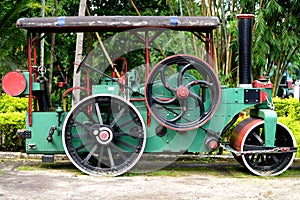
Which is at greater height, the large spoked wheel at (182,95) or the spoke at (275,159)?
the large spoked wheel at (182,95)

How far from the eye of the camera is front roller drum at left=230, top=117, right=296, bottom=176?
7.49 meters

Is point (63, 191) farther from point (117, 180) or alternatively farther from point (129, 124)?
point (129, 124)

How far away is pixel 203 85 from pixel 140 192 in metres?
1.87

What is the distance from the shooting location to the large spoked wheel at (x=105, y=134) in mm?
7422

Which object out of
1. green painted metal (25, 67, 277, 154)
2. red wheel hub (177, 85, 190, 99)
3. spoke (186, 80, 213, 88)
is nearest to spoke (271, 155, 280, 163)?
green painted metal (25, 67, 277, 154)

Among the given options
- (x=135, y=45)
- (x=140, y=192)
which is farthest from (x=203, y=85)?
(x=135, y=45)

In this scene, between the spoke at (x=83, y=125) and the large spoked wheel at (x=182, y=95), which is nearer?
the large spoked wheel at (x=182, y=95)

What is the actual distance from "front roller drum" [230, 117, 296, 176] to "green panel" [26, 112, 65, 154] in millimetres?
2377

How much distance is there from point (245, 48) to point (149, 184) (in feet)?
7.55

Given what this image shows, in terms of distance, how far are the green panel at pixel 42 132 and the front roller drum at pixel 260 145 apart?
7.80 feet

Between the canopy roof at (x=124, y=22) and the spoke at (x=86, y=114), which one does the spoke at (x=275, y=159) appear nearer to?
the canopy roof at (x=124, y=22)

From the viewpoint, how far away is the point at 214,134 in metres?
7.63

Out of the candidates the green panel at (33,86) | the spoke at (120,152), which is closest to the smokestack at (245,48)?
the spoke at (120,152)

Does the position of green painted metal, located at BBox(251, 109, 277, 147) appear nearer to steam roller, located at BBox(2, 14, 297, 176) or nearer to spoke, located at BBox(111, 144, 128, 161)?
steam roller, located at BBox(2, 14, 297, 176)
